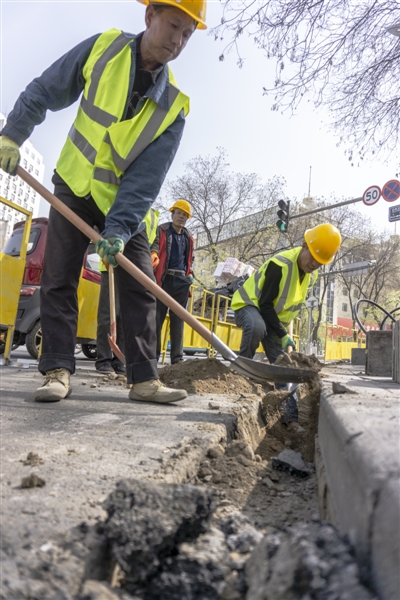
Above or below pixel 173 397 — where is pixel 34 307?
above

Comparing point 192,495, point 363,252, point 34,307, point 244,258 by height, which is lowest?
point 192,495

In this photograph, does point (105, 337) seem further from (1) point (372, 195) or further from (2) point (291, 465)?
(1) point (372, 195)

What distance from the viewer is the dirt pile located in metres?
3.96

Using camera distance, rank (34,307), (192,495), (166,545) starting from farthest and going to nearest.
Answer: (34,307), (192,495), (166,545)

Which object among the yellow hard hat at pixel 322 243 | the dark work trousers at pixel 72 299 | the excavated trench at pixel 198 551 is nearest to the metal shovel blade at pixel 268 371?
the dark work trousers at pixel 72 299

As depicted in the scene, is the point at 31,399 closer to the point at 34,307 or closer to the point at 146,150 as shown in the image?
the point at 146,150

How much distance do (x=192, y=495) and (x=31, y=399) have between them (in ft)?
6.06

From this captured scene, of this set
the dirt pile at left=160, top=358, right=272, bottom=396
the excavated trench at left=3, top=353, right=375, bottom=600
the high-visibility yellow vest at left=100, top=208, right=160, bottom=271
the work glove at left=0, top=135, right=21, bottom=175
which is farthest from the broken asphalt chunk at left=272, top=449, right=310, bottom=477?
the high-visibility yellow vest at left=100, top=208, right=160, bottom=271

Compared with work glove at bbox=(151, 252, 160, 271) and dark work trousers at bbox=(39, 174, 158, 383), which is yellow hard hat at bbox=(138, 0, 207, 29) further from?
work glove at bbox=(151, 252, 160, 271)

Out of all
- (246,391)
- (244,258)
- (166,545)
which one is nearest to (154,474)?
(166,545)

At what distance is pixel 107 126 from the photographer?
281 cm

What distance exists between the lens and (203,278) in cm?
2798

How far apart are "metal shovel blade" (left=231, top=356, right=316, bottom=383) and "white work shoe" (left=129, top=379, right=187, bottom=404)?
1.35 ft

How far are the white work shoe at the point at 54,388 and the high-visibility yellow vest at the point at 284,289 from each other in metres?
2.58
